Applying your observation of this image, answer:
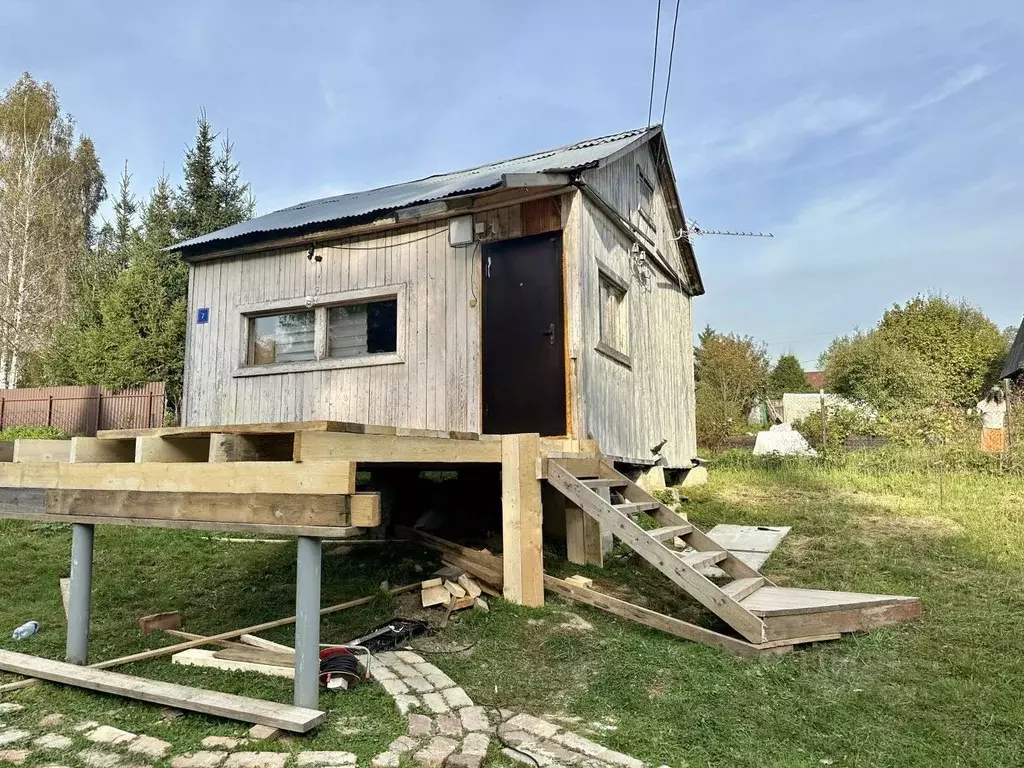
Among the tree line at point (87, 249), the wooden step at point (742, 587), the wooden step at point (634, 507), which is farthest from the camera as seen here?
the tree line at point (87, 249)

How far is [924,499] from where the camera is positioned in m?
7.60

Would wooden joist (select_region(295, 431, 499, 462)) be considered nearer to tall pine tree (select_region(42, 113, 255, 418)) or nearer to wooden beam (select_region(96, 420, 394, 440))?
wooden beam (select_region(96, 420, 394, 440))

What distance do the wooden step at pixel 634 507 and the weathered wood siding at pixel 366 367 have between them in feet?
5.95

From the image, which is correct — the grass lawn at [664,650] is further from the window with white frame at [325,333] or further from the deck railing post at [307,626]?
the window with white frame at [325,333]

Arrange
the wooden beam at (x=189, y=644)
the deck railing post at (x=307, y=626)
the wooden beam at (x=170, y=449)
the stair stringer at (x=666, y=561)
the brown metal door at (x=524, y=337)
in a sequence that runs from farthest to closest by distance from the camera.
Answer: the brown metal door at (x=524, y=337) < the stair stringer at (x=666, y=561) < the wooden beam at (x=189, y=644) < the wooden beam at (x=170, y=449) < the deck railing post at (x=307, y=626)

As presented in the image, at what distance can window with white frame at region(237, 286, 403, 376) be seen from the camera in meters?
6.69

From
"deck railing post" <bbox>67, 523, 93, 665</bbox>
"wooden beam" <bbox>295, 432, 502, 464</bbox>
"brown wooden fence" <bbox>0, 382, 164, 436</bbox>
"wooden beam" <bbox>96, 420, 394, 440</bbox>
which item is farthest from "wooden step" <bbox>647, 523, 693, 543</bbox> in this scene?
"brown wooden fence" <bbox>0, 382, 164, 436</bbox>

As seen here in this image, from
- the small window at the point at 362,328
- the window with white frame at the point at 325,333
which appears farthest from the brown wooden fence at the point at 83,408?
the small window at the point at 362,328

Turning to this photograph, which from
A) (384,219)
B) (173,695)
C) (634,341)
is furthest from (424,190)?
(173,695)

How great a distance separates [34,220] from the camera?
2117cm

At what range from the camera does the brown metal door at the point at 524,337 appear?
224 inches

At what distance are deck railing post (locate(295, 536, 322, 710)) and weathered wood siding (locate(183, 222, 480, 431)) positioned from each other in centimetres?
337

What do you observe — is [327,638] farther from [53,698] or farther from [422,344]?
[422,344]

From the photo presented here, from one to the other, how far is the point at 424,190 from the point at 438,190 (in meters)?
0.84
